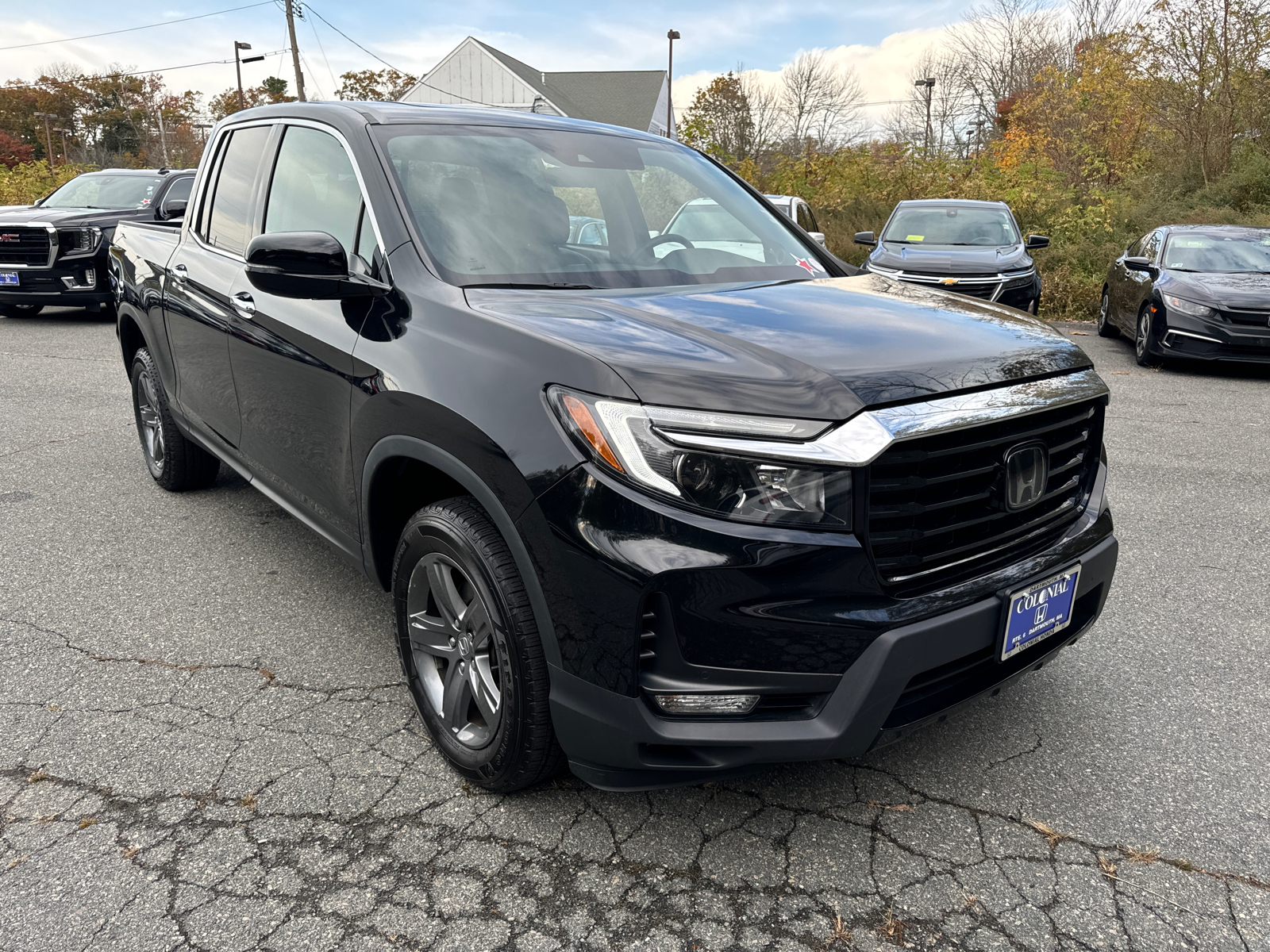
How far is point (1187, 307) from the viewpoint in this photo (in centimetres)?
902

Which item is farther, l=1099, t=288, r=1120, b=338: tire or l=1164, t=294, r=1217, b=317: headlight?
l=1099, t=288, r=1120, b=338: tire

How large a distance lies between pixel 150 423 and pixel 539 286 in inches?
138

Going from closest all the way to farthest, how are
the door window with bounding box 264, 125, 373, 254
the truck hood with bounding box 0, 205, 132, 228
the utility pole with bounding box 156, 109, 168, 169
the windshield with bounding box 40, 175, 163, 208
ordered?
1. the door window with bounding box 264, 125, 373, 254
2. the truck hood with bounding box 0, 205, 132, 228
3. the windshield with bounding box 40, 175, 163, 208
4. the utility pole with bounding box 156, 109, 168, 169

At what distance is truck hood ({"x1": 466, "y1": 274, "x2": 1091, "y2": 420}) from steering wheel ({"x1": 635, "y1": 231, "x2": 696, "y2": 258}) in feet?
1.26

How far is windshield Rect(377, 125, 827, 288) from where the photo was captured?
2.81 metres

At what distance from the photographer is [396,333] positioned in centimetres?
258

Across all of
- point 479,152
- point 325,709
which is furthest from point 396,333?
point 325,709

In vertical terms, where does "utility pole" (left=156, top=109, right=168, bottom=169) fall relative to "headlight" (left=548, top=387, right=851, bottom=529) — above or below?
above

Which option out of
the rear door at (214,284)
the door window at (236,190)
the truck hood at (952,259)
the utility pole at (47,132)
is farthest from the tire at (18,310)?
the utility pole at (47,132)

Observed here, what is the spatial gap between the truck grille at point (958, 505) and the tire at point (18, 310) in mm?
14476

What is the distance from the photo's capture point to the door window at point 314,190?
299 centimetres

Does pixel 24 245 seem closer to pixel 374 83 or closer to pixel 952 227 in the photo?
pixel 952 227

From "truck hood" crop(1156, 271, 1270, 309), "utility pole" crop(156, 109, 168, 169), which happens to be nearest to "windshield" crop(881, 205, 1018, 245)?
"truck hood" crop(1156, 271, 1270, 309)

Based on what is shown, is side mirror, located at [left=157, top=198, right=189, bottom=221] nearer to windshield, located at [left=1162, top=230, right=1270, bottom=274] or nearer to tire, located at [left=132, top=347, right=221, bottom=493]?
tire, located at [left=132, top=347, right=221, bottom=493]
